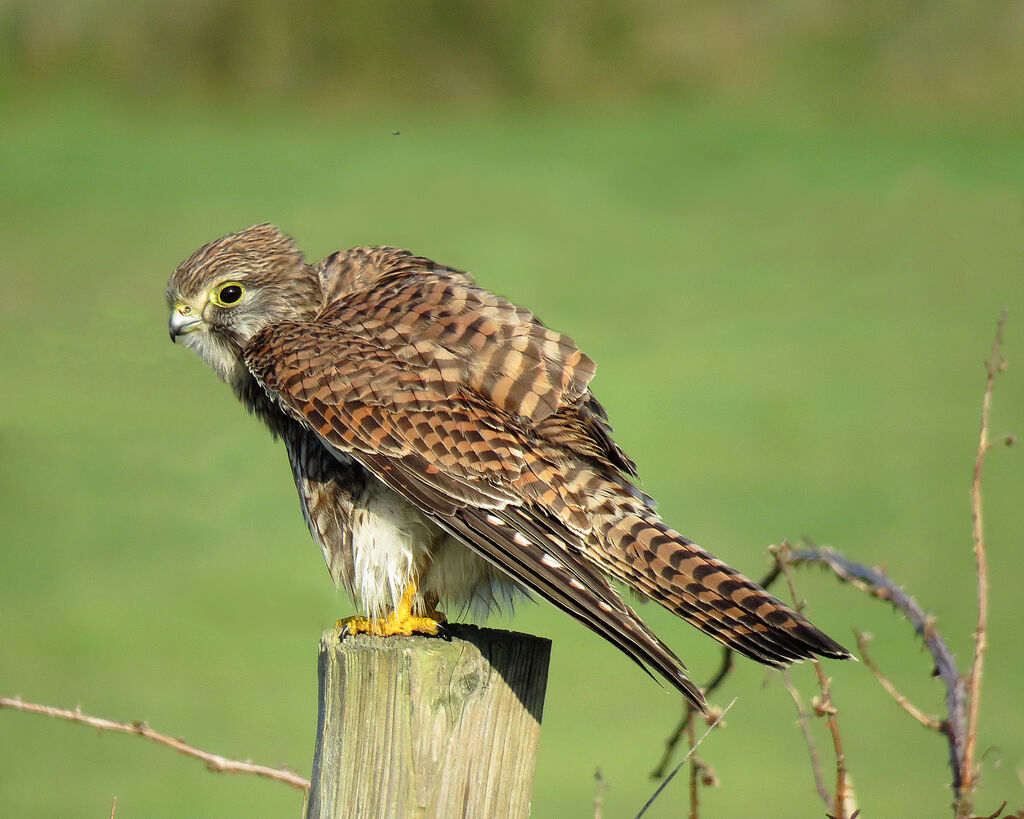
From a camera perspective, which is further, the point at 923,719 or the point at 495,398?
the point at 495,398

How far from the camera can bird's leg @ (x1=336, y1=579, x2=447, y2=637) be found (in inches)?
100

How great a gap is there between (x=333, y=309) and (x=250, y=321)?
20 cm

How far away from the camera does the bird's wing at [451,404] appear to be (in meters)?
2.34

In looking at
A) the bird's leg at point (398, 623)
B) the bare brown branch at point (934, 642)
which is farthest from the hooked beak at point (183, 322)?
the bare brown branch at point (934, 642)

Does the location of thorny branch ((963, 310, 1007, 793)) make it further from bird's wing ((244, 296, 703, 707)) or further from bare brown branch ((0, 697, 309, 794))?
bare brown branch ((0, 697, 309, 794))

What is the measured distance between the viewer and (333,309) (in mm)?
2996

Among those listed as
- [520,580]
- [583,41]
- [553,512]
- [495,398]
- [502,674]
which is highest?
[583,41]

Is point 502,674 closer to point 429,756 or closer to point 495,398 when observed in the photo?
point 429,756

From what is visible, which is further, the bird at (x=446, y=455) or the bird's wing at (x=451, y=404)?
the bird's wing at (x=451, y=404)

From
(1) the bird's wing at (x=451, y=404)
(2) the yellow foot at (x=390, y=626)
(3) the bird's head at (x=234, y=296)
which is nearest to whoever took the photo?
(1) the bird's wing at (x=451, y=404)

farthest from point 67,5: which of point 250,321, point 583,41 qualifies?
point 250,321

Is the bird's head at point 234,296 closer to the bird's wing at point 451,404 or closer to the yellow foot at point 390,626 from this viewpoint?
the bird's wing at point 451,404

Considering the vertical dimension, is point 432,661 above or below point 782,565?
below

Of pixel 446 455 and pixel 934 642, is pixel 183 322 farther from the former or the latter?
pixel 934 642
